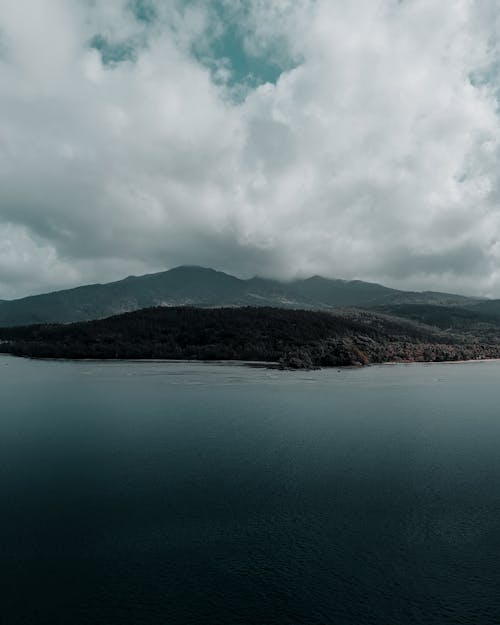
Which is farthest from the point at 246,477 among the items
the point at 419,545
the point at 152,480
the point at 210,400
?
the point at 210,400

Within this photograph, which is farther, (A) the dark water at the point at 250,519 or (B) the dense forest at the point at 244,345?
(B) the dense forest at the point at 244,345

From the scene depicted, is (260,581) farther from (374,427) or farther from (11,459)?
(374,427)

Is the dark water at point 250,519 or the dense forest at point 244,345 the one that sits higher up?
the dense forest at point 244,345

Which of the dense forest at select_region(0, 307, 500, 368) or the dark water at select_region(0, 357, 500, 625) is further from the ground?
the dense forest at select_region(0, 307, 500, 368)

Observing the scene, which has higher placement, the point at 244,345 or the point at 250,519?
the point at 244,345

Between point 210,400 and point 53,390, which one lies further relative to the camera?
point 53,390

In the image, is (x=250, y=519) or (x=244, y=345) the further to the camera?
(x=244, y=345)

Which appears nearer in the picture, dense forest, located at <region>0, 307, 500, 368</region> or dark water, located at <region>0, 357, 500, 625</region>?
dark water, located at <region>0, 357, 500, 625</region>

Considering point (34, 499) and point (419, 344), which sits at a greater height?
point (419, 344)
